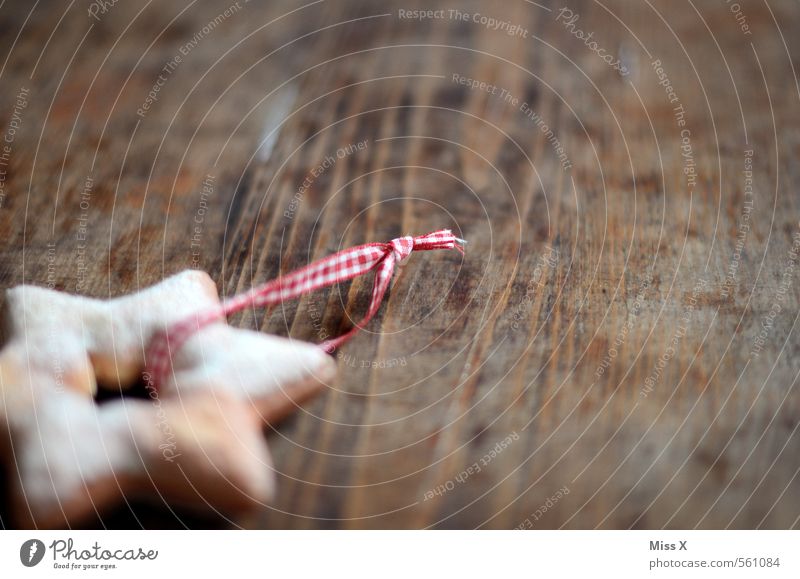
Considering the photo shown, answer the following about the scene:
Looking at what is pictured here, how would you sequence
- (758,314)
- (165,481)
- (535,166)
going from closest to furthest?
(165,481) → (758,314) → (535,166)

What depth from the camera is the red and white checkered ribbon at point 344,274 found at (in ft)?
1.74

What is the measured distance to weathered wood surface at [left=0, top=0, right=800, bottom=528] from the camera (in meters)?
0.47

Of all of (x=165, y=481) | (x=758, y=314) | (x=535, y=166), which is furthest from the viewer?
(x=535, y=166)

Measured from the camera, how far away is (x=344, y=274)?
1.83 ft

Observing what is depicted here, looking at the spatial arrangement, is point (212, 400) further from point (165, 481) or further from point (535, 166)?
point (535, 166)

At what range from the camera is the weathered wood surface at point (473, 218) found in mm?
472

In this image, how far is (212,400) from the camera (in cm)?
44

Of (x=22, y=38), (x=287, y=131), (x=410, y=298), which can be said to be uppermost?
(x=22, y=38)

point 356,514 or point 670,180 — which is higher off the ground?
point 670,180

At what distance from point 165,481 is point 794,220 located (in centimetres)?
44

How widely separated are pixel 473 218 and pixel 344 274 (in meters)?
0.10

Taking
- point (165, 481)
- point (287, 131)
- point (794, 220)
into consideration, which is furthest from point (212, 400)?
point (794, 220)

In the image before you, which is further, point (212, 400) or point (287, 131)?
point (287, 131)

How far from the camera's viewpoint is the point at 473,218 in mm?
603
